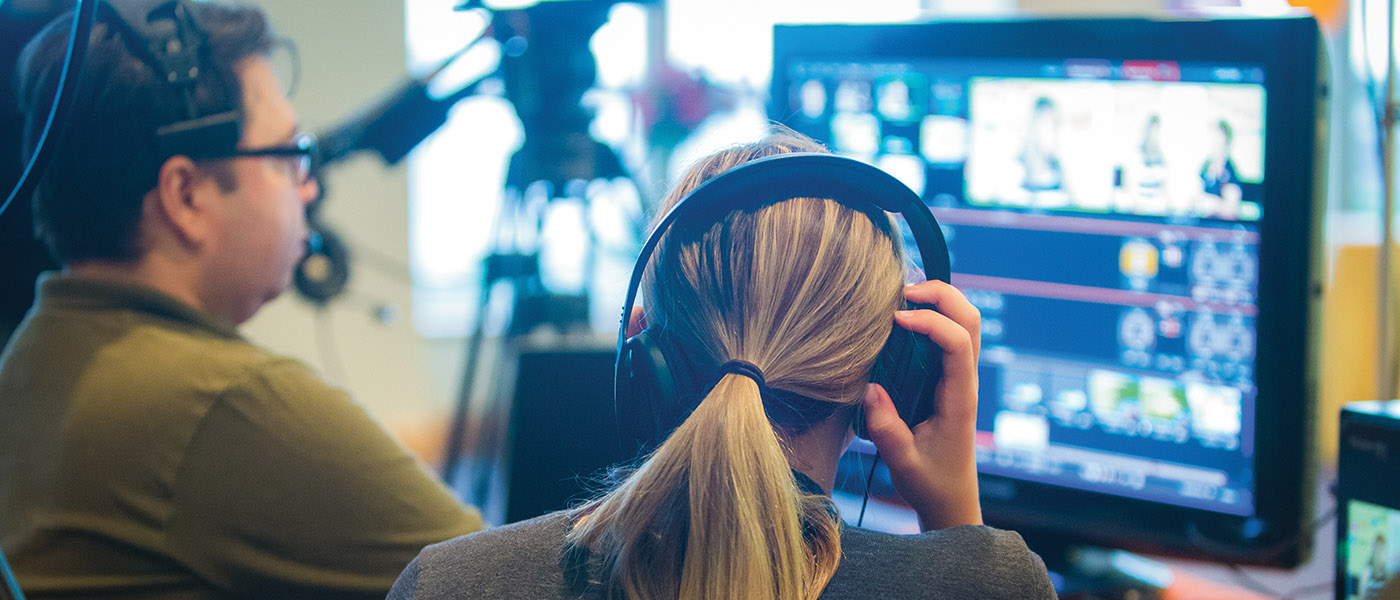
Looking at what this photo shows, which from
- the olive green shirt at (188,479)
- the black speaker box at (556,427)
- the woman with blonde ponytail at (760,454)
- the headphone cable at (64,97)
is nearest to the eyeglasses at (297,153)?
the olive green shirt at (188,479)

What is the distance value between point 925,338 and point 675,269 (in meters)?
0.17

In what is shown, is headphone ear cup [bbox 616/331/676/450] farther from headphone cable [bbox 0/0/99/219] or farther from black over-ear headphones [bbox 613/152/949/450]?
headphone cable [bbox 0/0/99/219]

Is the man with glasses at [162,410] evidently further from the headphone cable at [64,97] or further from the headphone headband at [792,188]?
the headphone headband at [792,188]

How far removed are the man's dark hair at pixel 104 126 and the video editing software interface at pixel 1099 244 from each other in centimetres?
72

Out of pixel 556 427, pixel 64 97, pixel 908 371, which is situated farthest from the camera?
pixel 556 427

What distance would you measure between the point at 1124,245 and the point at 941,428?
0.45m

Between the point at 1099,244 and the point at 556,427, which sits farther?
the point at 556,427

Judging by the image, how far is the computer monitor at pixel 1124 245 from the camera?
912 millimetres

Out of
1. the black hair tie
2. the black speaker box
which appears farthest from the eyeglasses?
the black hair tie

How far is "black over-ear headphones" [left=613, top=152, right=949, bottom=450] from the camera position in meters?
0.57

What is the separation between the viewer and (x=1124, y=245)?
0.99 meters

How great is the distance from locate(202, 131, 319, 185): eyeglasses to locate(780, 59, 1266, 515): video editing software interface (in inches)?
24.8

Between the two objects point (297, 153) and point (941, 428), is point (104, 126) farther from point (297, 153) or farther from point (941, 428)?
A: point (941, 428)

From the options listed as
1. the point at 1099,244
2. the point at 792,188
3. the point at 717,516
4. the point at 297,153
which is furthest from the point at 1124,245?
the point at 297,153
